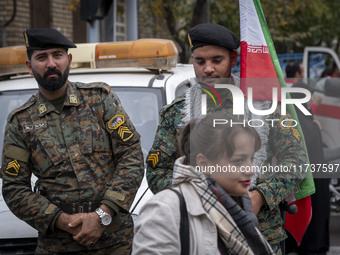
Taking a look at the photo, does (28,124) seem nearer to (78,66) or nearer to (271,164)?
(271,164)

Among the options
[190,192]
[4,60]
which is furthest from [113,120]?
[4,60]

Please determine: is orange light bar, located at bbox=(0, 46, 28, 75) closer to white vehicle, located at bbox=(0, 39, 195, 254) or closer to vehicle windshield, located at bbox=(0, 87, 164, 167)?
white vehicle, located at bbox=(0, 39, 195, 254)

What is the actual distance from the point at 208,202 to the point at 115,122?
4.20 feet

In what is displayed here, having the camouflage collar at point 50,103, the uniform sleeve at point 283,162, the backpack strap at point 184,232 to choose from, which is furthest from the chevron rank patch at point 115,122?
the backpack strap at point 184,232

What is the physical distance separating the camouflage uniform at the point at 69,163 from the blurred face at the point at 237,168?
1065 millimetres

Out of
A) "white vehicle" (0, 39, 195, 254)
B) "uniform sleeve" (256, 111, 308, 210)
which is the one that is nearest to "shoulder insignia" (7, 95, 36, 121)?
"white vehicle" (0, 39, 195, 254)

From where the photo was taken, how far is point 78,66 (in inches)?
213

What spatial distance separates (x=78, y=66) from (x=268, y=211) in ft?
9.20

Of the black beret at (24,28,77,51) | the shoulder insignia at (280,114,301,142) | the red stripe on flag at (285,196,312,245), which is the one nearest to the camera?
the shoulder insignia at (280,114,301,142)

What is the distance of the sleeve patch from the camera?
3396mm

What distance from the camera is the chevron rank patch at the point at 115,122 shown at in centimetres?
348

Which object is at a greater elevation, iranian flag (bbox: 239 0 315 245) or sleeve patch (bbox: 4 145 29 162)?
iranian flag (bbox: 239 0 315 245)

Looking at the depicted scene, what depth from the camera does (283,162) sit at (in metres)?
3.04

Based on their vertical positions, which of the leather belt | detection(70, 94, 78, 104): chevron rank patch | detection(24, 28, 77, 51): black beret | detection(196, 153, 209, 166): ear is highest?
detection(24, 28, 77, 51): black beret
